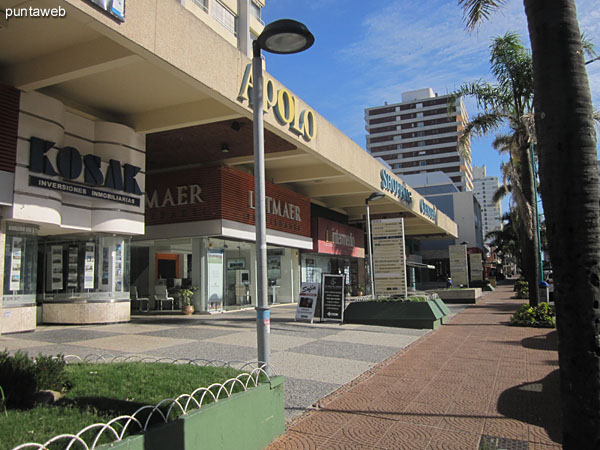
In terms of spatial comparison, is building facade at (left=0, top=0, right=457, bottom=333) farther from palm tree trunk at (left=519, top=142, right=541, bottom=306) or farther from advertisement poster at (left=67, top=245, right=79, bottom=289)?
palm tree trunk at (left=519, top=142, right=541, bottom=306)

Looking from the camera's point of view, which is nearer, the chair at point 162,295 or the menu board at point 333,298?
the menu board at point 333,298

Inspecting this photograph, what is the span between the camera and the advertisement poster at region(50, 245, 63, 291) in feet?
45.4

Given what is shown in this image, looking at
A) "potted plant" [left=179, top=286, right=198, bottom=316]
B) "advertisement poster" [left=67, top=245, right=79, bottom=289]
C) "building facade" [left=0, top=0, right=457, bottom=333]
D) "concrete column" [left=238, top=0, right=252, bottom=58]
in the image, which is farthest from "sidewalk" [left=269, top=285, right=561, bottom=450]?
"concrete column" [left=238, top=0, right=252, bottom=58]

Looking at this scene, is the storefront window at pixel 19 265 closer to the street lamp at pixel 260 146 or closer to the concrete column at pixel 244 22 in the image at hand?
the street lamp at pixel 260 146

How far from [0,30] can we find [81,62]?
→ 1.47 metres

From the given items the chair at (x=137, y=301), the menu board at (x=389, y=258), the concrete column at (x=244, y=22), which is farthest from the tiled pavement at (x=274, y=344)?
the concrete column at (x=244, y=22)

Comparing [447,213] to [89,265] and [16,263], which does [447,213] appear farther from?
[16,263]

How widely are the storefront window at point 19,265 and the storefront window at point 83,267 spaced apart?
172 centimetres

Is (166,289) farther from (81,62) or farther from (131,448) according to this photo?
(131,448)

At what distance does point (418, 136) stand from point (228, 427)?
122 m

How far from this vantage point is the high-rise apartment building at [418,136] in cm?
11231

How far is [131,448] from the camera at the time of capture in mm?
3176

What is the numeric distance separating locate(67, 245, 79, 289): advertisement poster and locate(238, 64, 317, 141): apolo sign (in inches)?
256

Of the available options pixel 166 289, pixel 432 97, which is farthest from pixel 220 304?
pixel 432 97
